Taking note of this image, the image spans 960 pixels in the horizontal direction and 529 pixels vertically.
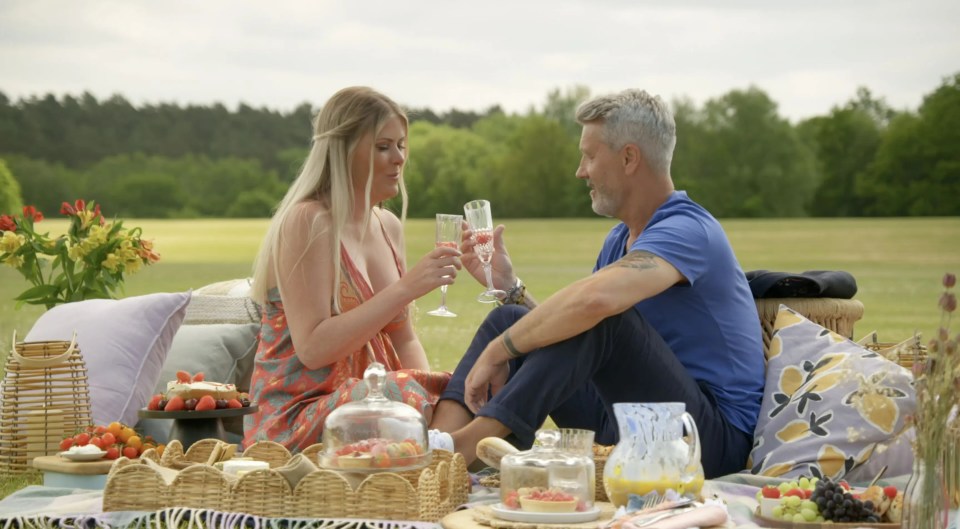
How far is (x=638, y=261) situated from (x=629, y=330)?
0.24 meters

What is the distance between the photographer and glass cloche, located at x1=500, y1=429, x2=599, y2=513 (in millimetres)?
3297

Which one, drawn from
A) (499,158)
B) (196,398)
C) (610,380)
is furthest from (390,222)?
(499,158)

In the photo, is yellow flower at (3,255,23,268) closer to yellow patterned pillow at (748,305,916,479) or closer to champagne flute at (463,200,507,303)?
champagne flute at (463,200,507,303)

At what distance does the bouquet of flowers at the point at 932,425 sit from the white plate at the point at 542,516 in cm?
85

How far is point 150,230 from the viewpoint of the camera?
124 feet

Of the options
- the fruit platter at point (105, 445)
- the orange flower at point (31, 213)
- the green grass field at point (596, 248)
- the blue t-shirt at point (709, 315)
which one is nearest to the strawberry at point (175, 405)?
the fruit platter at point (105, 445)

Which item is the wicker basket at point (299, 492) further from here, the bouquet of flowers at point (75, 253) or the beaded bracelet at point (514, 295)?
the bouquet of flowers at point (75, 253)

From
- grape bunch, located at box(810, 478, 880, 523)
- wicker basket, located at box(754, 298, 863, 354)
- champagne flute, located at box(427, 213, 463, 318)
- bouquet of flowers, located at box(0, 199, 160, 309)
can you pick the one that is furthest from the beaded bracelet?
bouquet of flowers, located at box(0, 199, 160, 309)

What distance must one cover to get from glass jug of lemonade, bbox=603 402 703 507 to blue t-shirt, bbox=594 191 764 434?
88 centimetres

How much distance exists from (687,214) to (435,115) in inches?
1109

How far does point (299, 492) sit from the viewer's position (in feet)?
11.5

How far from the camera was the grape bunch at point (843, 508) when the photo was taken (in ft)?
11.1

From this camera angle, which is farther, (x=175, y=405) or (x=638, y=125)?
(x=175, y=405)

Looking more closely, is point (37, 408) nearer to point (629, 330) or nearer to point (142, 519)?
point (142, 519)
